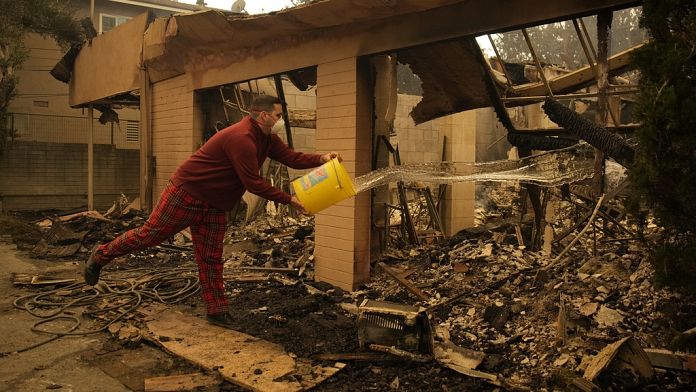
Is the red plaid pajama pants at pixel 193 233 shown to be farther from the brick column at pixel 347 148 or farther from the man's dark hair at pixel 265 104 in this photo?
the brick column at pixel 347 148

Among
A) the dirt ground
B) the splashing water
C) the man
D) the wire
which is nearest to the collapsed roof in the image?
the splashing water

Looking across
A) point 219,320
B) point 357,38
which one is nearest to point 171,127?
point 357,38

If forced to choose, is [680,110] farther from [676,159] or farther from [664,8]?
[664,8]

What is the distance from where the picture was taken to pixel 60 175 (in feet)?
48.0

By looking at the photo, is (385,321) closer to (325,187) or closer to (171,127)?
(325,187)

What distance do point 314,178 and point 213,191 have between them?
92 cm

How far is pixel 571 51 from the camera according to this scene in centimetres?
2658

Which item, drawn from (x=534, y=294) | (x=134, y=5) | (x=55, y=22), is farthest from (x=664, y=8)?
(x=134, y=5)

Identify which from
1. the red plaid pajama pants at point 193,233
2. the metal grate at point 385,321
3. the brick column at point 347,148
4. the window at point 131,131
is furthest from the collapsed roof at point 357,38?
the window at point 131,131

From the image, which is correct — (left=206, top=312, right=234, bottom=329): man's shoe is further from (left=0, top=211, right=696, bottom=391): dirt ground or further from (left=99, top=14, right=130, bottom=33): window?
(left=99, top=14, right=130, bottom=33): window

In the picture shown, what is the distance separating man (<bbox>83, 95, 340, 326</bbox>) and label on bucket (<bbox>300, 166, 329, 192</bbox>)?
17 cm

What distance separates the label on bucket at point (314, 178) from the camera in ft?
12.3

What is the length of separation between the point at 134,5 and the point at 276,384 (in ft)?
69.0

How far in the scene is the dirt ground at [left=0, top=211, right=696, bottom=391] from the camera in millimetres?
3158
